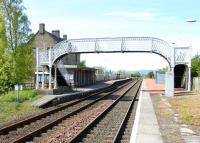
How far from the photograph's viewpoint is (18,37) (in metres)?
35.0

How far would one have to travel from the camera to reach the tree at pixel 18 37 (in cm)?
3412

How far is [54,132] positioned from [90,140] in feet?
7.17

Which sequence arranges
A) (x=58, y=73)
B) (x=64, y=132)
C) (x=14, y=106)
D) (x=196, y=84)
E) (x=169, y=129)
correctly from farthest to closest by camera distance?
(x=58, y=73) < (x=196, y=84) < (x=14, y=106) < (x=169, y=129) < (x=64, y=132)

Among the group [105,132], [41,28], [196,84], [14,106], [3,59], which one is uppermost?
[41,28]

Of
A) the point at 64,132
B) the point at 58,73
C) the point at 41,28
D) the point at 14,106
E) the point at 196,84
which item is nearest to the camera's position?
the point at 64,132

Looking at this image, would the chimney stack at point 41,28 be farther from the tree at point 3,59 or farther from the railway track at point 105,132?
the railway track at point 105,132

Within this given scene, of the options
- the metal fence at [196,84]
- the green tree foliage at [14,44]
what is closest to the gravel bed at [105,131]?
the green tree foliage at [14,44]

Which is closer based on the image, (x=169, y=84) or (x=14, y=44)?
(x=14, y=44)

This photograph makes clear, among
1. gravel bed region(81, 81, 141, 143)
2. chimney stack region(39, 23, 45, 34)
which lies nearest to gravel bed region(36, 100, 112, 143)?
gravel bed region(81, 81, 141, 143)

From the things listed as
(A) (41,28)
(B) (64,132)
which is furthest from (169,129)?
(A) (41,28)

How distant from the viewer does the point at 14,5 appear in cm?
3509

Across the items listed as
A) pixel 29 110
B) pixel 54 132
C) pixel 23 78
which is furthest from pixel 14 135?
pixel 23 78

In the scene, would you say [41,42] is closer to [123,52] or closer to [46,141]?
[123,52]

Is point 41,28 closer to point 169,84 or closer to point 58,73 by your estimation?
point 58,73
